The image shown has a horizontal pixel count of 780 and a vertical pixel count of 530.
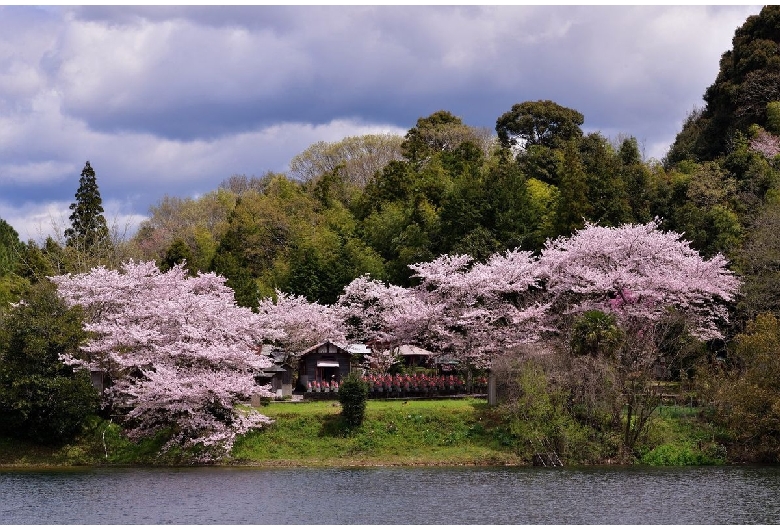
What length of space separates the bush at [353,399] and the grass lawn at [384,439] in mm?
475

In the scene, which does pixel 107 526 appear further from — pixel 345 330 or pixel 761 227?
pixel 761 227

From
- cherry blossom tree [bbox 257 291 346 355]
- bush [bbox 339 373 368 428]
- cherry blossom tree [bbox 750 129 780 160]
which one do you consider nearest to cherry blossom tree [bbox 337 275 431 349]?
cherry blossom tree [bbox 257 291 346 355]

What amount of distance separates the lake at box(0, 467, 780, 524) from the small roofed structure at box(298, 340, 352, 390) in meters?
12.5

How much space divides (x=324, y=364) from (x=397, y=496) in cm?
2214

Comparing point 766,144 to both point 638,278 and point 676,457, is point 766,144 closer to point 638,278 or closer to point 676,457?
point 638,278

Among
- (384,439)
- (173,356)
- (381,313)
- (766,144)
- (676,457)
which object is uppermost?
(766,144)

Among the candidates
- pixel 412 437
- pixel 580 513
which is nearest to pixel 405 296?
pixel 412 437

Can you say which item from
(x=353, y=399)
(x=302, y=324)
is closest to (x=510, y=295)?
(x=302, y=324)

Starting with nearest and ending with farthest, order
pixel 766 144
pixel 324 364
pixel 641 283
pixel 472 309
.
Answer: pixel 641 283 → pixel 472 309 → pixel 324 364 → pixel 766 144

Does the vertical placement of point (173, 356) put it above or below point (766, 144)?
below

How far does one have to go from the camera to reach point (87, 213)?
266 ft

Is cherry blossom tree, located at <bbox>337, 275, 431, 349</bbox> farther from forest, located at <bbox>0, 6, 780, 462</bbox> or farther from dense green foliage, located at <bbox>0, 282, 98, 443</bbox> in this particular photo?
dense green foliage, located at <bbox>0, 282, 98, 443</bbox>

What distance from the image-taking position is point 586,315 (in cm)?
4788

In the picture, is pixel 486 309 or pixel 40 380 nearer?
pixel 40 380
